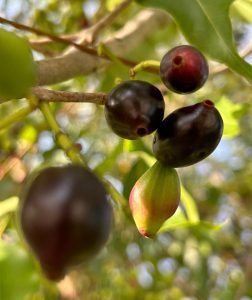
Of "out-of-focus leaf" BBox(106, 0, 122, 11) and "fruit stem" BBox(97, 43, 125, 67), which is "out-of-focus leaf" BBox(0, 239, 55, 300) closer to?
"fruit stem" BBox(97, 43, 125, 67)

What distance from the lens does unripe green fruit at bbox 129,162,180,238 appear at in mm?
702

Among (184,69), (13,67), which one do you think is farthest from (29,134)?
(13,67)

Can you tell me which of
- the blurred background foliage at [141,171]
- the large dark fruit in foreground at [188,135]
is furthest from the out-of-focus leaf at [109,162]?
the large dark fruit in foreground at [188,135]

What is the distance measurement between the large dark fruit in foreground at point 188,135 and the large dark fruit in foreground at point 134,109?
0.02 m

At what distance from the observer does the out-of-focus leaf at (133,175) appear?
1121 mm

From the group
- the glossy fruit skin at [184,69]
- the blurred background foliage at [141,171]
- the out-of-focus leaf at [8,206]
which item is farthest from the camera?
the blurred background foliage at [141,171]

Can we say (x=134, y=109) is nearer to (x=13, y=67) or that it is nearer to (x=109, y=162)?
(x=13, y=67)

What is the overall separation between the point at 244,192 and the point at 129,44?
143 cm

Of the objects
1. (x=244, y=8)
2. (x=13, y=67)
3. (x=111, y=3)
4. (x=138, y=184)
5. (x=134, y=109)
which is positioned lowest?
(x=111, y=3)

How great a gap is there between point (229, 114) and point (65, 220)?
794mm

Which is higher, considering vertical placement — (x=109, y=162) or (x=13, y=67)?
(x=13, y=67)

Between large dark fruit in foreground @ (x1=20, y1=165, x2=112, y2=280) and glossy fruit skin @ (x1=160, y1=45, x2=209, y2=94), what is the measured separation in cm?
26

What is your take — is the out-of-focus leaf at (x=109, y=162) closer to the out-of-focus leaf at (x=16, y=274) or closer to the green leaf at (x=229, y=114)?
the green leaf at (x=229, y=114)

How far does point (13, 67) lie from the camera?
544 millimetres
